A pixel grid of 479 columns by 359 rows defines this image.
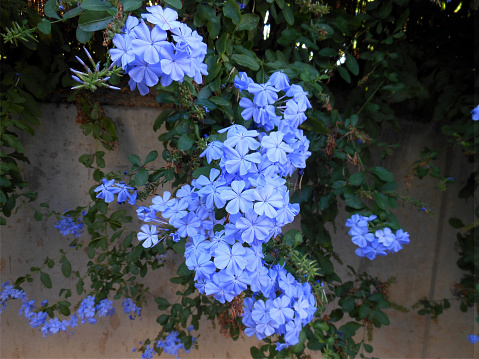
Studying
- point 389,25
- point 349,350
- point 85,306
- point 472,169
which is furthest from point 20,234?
point 472,169

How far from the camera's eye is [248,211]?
2.37ft

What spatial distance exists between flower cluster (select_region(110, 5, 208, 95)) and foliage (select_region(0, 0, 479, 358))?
188 mm

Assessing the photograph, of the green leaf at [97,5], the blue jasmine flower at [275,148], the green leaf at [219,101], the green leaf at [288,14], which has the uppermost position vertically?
the green leaf at [97,5]

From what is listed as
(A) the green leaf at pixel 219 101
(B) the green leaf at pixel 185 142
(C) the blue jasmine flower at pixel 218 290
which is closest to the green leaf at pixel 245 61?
(A) the green leaf at pixel 219 101

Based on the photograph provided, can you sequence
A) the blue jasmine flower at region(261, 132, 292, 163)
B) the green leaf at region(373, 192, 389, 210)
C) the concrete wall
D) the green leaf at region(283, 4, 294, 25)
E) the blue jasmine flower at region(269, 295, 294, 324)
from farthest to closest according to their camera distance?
the concrete wall
the green leaf at region(373, 192, 389, 210)
the green leaf at region(283, 4, 294, 25)
the blue jasmine flower at region(269, 295, 294, 324)
the blue jasmine flower at region(261, 132, 292, 163)

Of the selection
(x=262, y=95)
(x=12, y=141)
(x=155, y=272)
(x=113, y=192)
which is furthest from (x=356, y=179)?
(x=12, y=141)

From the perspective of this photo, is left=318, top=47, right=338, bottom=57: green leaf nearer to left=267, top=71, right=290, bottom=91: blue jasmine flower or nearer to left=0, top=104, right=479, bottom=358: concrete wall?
left=267, top=71, right=290, bottom=91: blue jasmine flower

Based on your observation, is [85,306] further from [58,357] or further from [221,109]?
[221,109]

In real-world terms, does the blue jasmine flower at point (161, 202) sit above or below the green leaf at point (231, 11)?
below

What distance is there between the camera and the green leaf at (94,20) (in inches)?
29.8

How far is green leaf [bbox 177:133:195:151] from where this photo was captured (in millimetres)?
926

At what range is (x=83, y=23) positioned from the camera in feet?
2.48

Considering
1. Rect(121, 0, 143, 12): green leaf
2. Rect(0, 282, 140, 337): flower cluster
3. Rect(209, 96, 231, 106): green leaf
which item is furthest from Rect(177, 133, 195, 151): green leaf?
Rect(0, 282, 140, 337): flower cluster

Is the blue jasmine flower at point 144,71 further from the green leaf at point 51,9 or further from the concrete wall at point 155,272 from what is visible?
the concrete wall at point 155,272
